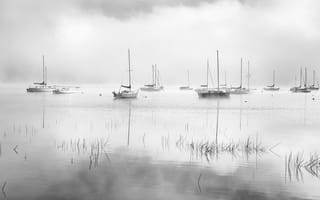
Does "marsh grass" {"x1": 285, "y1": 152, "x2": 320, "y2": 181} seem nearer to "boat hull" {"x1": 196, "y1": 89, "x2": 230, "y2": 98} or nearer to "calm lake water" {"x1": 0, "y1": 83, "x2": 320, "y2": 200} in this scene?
"calm lake water" {"x1": 0, "y1": 83, "x2": 320, "y2": 200}

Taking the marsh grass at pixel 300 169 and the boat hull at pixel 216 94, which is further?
the boat hull at pixel 216 94

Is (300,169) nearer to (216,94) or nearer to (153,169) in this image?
(153,169)

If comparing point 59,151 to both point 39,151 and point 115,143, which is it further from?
point 115,143

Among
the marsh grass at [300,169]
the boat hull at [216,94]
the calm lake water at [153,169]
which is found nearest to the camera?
the calm lake water at [153,169]

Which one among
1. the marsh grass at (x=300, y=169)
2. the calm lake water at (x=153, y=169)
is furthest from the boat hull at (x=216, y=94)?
the marsh grass at (x=300, y=169)

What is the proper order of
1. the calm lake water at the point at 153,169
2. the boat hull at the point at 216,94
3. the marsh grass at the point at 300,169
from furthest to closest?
the boat hull at the point at 216,94, the marsh grass at the point at 300,169, the calm lake water at the point at 153,169

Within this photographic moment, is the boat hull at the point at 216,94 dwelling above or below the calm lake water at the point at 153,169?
above

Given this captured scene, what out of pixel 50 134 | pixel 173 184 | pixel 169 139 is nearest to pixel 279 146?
pixel 169 139

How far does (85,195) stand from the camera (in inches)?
592

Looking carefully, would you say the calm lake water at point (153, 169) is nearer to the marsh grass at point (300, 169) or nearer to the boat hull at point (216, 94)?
the marsh grass at point (300, 169)

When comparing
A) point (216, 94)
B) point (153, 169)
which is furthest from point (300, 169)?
point (216, 94)

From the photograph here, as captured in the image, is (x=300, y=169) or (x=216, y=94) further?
(x=216, y=94)

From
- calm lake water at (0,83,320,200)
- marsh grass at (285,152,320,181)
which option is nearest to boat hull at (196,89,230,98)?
calm lake water at (0,83,320,200)

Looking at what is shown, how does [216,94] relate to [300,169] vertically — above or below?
above
